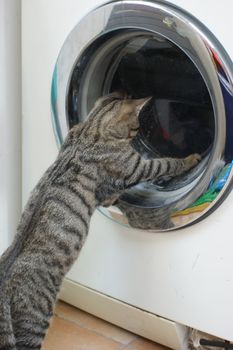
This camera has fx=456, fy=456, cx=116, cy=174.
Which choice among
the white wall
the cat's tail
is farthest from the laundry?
the white wall

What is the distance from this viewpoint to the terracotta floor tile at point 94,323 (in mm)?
1100

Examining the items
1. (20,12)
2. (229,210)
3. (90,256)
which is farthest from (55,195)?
(20,12)

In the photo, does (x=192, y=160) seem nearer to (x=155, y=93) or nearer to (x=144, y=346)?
(x=155, y=93)

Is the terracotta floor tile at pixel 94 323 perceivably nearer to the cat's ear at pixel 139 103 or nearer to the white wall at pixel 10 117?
the white wall at pixel 10 117

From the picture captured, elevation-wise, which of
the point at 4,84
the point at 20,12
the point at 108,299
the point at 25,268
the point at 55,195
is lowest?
the point at 108,299

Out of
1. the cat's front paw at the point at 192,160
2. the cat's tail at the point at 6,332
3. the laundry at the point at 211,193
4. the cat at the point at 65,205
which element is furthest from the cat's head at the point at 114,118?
the cat's tail at the point at 6,332

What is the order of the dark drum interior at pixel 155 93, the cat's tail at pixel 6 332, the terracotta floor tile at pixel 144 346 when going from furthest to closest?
the terracotta floor tile at pixel 144 346
the dark drum interior at pixel 155 93
the cat's tail at pixel 6 332

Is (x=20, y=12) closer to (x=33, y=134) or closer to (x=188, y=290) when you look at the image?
(x=33, y=134)

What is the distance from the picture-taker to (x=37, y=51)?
1.03m

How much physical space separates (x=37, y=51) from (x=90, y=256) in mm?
488

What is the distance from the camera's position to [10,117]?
Answer: 1.12 m

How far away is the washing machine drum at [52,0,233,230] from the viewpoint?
2.56 ft

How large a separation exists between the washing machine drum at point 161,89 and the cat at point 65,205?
0.04 metres

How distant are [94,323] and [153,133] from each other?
0.50 meters
